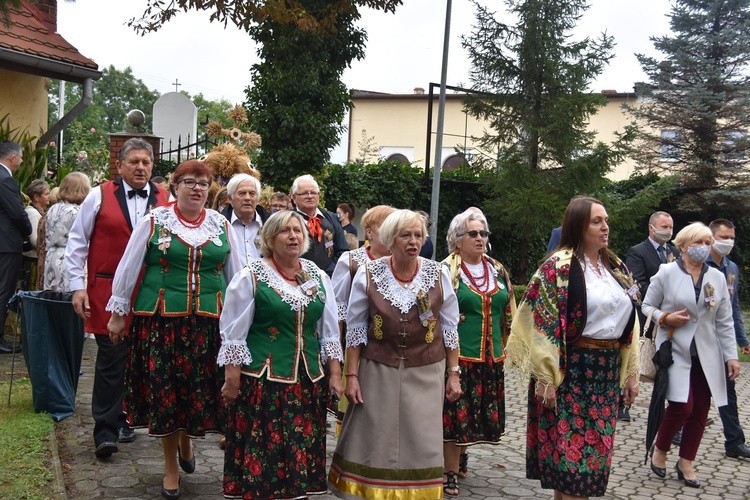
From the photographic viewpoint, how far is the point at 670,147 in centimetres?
2692

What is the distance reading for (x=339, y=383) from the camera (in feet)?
17.1

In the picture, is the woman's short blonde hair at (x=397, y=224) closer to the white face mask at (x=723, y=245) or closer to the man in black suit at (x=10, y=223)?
the white face mask at (x=723, y=245)

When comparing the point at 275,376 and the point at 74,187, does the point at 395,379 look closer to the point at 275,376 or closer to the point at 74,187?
the point at 275,376

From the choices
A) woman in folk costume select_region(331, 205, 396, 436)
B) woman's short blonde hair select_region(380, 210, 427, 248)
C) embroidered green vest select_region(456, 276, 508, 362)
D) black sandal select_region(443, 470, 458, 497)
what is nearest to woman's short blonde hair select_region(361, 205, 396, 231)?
woman in folk costume select_region(331, 205, 396, 436)

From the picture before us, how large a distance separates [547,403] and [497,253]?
59.9 feet

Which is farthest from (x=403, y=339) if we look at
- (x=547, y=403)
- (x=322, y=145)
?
(x=322, y=145)

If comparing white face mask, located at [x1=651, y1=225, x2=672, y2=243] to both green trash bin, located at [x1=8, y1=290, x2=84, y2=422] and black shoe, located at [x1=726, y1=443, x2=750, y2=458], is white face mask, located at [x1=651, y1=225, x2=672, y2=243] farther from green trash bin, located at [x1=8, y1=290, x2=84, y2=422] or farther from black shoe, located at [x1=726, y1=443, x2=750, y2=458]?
green trash bin, located at [x1=8, y1=290, x2=84, y2=422]

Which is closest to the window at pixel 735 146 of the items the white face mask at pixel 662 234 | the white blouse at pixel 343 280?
the white face mask at pixel 662 234

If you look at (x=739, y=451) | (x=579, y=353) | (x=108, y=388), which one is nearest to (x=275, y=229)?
(x=579, y=353)

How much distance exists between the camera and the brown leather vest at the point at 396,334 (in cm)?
535

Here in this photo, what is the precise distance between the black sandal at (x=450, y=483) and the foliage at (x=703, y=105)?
68.7 feet

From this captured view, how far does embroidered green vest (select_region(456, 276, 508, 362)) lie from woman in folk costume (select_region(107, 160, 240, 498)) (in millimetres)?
1856

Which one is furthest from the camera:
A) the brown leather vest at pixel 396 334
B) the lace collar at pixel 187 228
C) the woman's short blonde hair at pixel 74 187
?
the woman's short blonde hair at pixel 74 187

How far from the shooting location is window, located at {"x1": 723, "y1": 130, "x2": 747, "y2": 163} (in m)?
25.7
